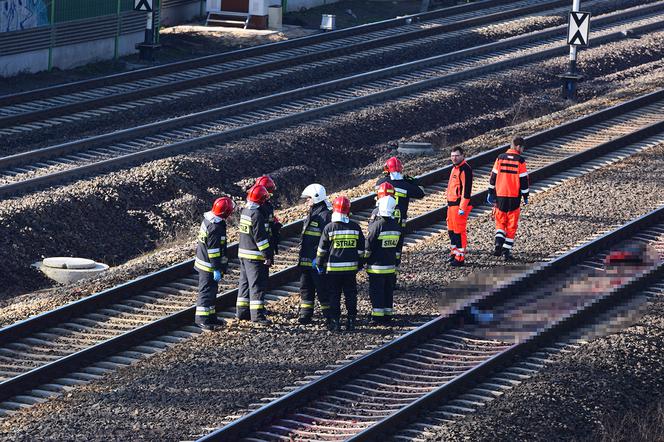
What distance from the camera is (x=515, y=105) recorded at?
29.4 meters

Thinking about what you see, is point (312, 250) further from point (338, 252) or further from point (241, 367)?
point (241, 367)

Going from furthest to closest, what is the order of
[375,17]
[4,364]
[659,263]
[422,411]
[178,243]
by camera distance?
[375,17] < [178,243] < [659,263] < [4,364] < [422,411]

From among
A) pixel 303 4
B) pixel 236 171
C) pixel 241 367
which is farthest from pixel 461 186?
pixel 303 4

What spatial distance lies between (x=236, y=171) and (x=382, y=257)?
8.13m

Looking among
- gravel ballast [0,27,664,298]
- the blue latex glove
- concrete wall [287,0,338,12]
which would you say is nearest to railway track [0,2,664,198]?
gravel ballast [0,27,664,298]

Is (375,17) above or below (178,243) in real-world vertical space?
above

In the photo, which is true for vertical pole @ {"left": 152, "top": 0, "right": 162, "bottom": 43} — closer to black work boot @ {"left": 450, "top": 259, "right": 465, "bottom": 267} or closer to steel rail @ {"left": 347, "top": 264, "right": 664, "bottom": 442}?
black work boot @ {"left": 450, "top": 259, "right": 465, "bottom": 267}

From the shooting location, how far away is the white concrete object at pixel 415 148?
24.8 meters

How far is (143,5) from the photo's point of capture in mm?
33000

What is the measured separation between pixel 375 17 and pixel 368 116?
554 inches

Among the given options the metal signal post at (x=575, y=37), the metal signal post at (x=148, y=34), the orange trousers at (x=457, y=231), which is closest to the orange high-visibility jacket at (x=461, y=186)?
the orange trousers at (x=457, y=231)

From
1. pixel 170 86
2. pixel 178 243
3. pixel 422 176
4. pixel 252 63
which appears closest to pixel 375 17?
pixel 252 63

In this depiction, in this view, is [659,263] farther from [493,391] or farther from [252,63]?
[252,63]

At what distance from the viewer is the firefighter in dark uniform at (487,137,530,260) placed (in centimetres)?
1795
